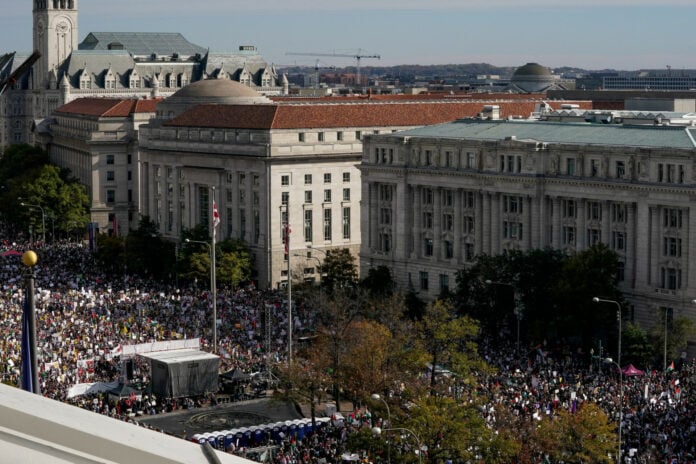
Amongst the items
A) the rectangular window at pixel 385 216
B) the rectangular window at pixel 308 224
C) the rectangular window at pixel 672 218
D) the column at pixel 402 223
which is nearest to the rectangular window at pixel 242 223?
the rectangular window at pixel 308 224

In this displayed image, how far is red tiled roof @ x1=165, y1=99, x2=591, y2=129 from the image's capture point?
14238 cm

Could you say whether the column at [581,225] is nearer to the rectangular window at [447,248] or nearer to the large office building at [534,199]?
the large office building at [534,199]

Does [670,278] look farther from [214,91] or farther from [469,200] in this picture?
[214,91]

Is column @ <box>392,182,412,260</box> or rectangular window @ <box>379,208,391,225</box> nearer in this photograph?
column @ <box>392,182,412,260</box>

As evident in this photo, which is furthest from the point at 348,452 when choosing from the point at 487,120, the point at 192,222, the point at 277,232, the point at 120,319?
the point at 192,222

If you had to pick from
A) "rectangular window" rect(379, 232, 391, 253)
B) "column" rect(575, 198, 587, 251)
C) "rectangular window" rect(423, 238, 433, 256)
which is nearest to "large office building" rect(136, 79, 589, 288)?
"rectangular window" rect(379, 232, 391, 253)

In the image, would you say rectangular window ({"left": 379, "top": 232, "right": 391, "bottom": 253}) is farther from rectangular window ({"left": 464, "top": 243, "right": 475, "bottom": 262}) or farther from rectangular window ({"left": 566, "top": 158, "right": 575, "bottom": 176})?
rectangular window ({"left": 566, "top": 158, "right": 575, "bottom": 176})

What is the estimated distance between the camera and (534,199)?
10800 cm

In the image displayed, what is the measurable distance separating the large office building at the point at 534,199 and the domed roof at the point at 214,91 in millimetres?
45420

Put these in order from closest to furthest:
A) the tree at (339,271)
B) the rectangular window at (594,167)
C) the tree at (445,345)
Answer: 1. the tree at (445,345)
2. the rectangular window at (594,167)
3. the tree at (339,271)

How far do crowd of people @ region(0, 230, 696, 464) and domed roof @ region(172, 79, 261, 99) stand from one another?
3891 cm

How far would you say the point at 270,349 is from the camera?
3679 inches

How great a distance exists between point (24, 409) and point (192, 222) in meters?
144

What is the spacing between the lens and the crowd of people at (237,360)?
6612cm
